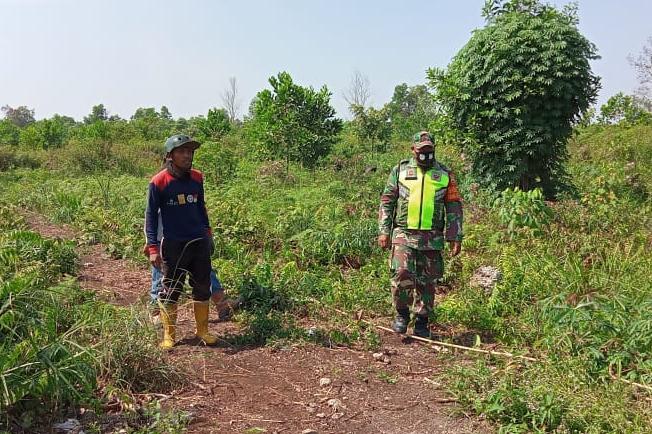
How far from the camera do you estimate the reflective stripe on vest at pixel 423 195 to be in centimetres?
470

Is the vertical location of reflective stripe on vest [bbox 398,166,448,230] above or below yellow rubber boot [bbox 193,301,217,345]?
above

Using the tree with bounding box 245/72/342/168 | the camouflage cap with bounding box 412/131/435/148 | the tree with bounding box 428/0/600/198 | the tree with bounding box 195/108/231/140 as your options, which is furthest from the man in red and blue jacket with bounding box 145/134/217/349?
the tree with bounding box 195/108/231/140

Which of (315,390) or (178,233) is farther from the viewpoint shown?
(178,233)

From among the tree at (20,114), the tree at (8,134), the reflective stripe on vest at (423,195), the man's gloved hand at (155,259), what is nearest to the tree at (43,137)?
the tree at (8,134)

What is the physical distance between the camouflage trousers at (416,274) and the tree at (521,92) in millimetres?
4467

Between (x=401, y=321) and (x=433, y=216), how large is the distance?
0.99m

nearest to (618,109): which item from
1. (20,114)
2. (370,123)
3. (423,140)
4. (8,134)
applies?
(370,123)

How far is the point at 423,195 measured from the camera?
470 cm

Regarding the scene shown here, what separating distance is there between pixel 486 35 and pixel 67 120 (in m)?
63.6

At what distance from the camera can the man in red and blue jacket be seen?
4.36 meters

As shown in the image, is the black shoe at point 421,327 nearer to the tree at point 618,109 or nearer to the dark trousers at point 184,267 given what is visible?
the dark trousers at point 184,267

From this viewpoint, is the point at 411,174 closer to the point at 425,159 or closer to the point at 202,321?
the point at 425,159

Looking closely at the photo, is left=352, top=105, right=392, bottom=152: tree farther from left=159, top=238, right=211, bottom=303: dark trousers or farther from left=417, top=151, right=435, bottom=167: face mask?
left=159, top=238, right=211, bottom=303: dark trousers

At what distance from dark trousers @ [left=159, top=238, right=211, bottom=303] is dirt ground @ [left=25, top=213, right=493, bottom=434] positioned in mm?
432
